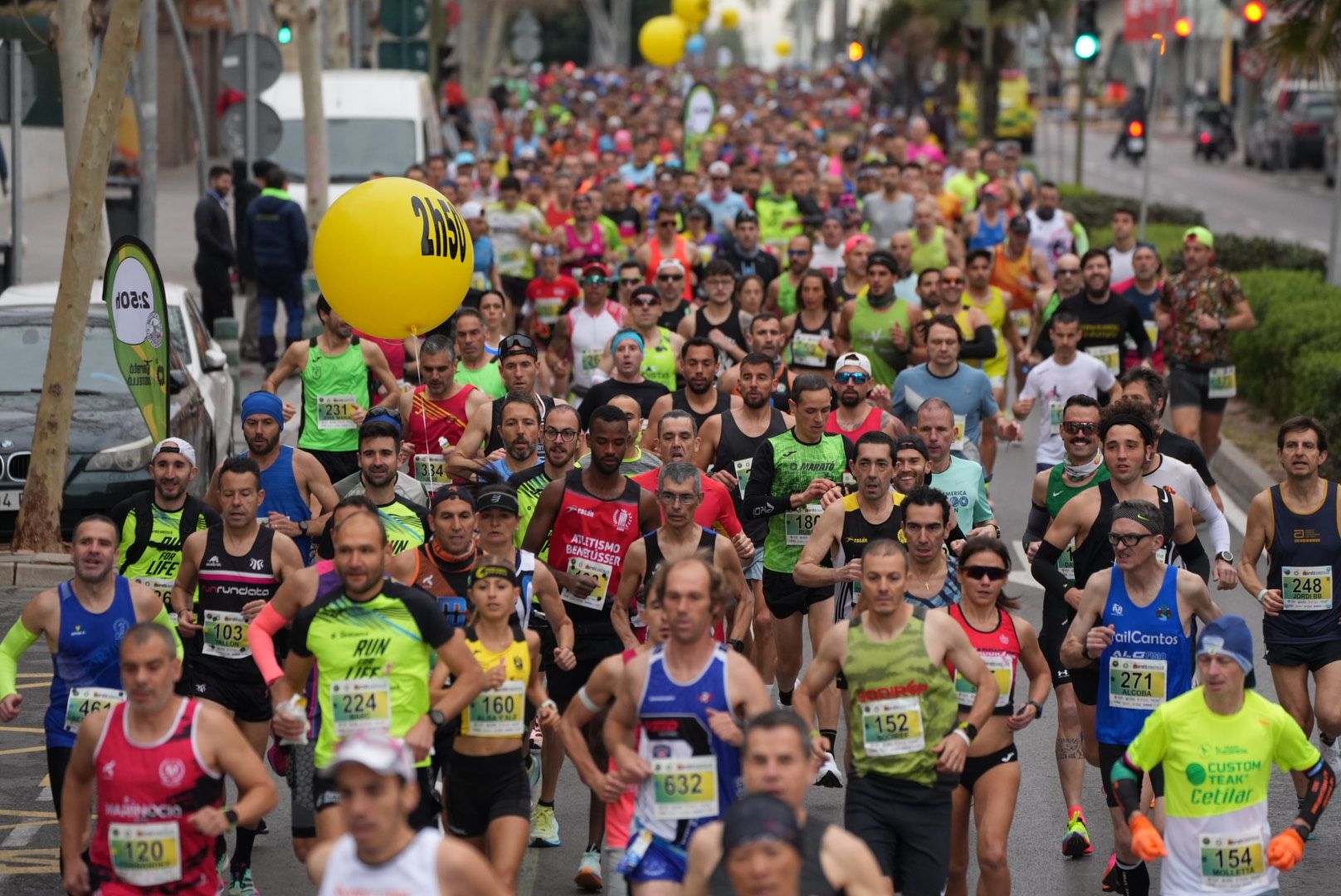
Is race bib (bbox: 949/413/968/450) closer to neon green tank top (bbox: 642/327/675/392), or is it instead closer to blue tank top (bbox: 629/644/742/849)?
neon green tank top (bbox: 642/327/675/392)

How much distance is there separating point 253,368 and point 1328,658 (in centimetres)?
1334

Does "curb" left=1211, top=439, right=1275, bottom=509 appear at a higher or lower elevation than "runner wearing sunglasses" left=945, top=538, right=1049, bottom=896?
lower

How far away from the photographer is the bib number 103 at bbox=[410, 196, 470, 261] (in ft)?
33.1

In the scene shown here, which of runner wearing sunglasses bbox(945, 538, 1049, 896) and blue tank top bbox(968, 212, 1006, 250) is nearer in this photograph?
runner wearing sunglasses bbox(945, 538, 1049, 896)

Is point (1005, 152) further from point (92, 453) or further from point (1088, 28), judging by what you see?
point (92, 453)

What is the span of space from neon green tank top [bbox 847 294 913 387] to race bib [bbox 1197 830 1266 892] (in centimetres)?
721

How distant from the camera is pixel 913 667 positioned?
274 inches

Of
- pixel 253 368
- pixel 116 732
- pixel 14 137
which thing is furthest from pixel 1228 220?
pixel 116 732

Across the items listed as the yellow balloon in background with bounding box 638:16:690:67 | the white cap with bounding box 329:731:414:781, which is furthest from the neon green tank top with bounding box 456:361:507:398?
the yellow balloon in background with bounding box 638:16:690:67

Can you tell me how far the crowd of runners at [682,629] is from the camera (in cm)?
634

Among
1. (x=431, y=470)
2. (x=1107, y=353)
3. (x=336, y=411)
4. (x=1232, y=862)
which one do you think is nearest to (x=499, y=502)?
(x=1232, y=862)

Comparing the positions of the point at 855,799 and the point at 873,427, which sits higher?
the point at 873,427

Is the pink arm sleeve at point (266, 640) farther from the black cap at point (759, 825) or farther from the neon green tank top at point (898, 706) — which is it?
the black cap at point (759, 825)

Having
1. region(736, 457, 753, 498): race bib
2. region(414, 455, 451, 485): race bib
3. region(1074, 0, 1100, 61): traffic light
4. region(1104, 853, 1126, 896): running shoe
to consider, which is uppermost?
region(1074, 0, 1100, 61): traffic light
